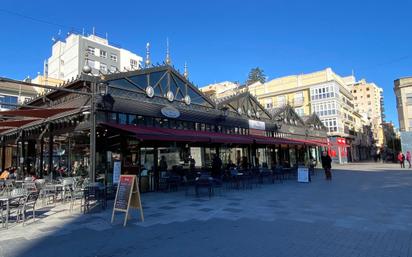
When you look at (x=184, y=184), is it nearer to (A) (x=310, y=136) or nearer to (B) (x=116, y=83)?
(B) (x=116, y=83)

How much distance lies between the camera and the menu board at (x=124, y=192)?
8172 mm

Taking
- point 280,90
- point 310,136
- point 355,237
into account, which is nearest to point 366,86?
point 280,90

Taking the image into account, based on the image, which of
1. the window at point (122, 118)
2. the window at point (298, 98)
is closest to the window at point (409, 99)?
the window at point (298, 98)

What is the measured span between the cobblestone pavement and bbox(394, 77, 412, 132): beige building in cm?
4523

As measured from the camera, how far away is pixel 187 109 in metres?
18.5

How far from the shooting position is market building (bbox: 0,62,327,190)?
1344 centimetres

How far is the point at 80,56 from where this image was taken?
55531mm

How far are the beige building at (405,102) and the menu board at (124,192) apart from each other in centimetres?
5129

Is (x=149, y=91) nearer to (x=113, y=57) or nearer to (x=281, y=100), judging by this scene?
(x=281, y=100)

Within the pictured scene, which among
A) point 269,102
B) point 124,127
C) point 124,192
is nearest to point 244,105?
point 124,127

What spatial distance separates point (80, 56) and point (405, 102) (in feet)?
185

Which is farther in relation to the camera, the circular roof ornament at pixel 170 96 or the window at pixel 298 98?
the window at pixel 298 98

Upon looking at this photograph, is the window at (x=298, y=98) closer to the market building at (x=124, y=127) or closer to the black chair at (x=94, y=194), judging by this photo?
the market building at (x=124, y=127)

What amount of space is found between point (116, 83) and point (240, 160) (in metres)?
12.1
